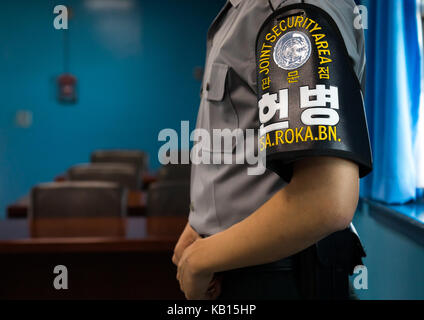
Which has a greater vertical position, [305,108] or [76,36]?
[76,36]

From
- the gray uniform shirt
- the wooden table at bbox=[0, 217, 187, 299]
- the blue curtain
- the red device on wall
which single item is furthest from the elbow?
the red device on wall

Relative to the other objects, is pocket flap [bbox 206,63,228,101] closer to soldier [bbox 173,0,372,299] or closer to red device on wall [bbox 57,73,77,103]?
soldier [bbox 173,0,372,299]

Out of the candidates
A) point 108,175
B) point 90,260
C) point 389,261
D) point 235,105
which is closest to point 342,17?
point 235,105

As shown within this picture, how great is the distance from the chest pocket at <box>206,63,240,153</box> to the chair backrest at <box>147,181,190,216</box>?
1721mm

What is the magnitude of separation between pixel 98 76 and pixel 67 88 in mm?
437

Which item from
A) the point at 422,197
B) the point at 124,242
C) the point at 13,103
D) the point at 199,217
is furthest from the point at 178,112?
the point at 199,217

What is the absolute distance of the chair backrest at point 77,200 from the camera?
7.91ft

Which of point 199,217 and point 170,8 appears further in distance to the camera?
point 170,8

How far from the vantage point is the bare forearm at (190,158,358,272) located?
1.98 feet

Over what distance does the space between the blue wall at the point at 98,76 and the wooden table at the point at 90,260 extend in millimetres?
4046

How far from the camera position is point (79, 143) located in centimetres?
604

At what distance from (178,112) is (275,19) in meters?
5.57

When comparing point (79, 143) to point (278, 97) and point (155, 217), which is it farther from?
point (278, 97)
